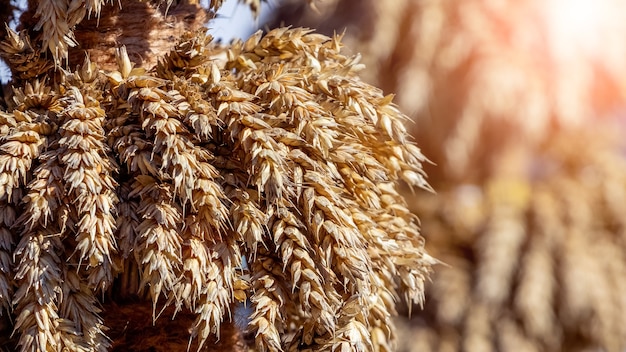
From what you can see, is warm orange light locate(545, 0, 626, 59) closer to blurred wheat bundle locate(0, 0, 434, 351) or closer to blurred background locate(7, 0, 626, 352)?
blurred background locate(7, 0, 626, 352)

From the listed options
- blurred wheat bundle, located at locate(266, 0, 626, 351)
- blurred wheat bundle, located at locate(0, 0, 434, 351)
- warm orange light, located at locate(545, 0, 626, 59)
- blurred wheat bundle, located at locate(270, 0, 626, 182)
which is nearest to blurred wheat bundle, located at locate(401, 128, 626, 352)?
blurred wheat bundle, located at locate(266, 0, 626, 351)

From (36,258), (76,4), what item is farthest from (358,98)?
(36,258)

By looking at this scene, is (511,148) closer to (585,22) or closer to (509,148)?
(509,148)

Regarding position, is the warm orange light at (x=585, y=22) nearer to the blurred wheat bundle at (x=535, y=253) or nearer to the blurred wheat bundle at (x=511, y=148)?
the blurred wheat bundle at (x=511, y=148)

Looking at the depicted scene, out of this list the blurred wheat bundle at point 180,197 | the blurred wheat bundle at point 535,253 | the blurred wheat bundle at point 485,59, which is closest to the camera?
the blurred wheat bundle at point 180,197

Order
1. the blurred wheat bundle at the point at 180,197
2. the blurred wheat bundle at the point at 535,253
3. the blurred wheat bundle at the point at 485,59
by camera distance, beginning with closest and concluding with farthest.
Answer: the blurred wheat bundle at the point at 180,197 → the blurred wheat bundle at the point at 535,253 → the blurred wheat bundle at the point at 485,59

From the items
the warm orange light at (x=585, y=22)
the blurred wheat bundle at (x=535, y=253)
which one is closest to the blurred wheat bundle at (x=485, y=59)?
the warm orange light at (x=585, y=22)

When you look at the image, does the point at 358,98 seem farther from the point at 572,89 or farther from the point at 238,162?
the point at 572,89
